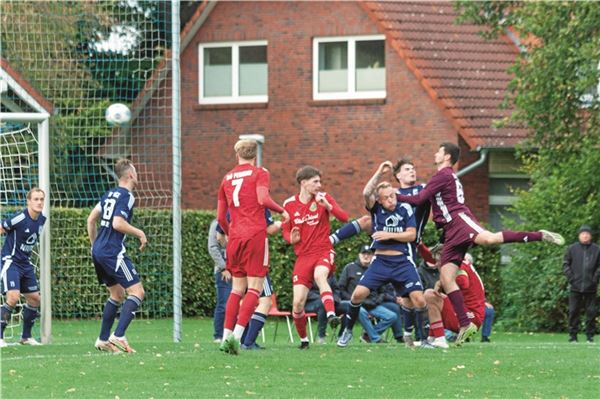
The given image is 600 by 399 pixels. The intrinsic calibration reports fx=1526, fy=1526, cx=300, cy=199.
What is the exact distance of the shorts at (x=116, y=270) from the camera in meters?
Result: 16.6

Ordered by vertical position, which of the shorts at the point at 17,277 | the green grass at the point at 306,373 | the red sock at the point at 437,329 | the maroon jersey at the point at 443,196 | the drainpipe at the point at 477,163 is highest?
the drainpipe at the point at 477,163

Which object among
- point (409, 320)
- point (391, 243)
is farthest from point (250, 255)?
point (409, 320)

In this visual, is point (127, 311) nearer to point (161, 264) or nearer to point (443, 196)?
point (443, 196)

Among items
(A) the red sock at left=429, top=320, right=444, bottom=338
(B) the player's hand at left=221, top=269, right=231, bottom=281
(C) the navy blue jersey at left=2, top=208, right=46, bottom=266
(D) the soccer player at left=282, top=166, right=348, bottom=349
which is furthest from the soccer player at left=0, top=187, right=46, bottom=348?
(A) the red sock at left=429, top=320, right=444, bottom=338

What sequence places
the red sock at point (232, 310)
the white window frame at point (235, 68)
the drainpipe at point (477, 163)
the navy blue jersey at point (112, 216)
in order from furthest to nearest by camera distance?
the white window frame at point (235, 68)
the drainpipe at point (477, 163)
the navy blue jersey at point (112, 216)
the red sock at point (232, 310)

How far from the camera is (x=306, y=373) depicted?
14.4m

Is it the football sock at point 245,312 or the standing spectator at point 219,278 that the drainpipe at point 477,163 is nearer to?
the standing spectator at point 219,278

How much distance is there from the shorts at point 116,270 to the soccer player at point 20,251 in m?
2.42

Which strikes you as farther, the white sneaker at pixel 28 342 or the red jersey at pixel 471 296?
the white sneaker at pixel 28 342

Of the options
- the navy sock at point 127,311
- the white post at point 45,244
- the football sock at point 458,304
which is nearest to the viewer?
the navy sock at point 127,311

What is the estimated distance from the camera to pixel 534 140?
28.7 metres

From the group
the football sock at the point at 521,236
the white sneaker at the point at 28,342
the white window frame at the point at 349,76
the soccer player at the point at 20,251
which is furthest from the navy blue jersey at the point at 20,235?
the white window frame at the point at 349,76

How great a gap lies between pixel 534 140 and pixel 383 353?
1303cm

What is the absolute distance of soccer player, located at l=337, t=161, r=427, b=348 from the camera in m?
17.0
